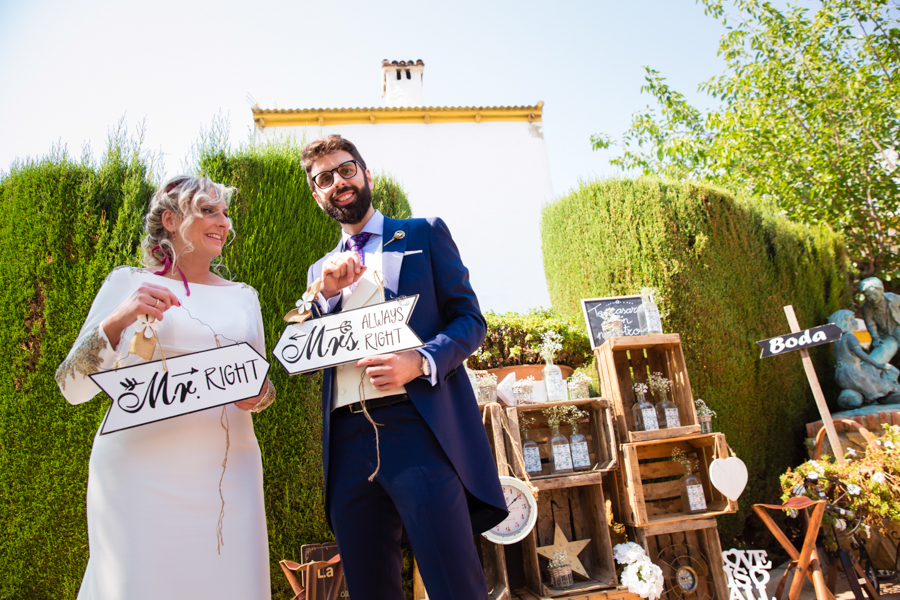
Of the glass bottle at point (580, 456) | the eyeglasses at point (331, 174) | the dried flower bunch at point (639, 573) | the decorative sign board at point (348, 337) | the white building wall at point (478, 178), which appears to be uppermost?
the white building wall at point (478, 178)

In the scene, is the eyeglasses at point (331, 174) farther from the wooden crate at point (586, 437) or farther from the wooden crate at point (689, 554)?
the wooden crate at point (689, 554)

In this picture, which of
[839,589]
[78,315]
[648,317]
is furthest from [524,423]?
[839,589]

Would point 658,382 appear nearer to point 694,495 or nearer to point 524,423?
point 694,495

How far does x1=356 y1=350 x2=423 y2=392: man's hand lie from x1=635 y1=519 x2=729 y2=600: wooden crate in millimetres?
2400

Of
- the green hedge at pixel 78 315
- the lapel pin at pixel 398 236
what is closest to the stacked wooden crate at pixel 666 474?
the green hedge at pixel 78 315

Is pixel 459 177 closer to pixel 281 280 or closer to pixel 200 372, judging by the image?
pixel 281 280

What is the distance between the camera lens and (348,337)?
134cm

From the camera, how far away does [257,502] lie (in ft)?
5.02

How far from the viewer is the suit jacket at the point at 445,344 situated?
1349 millimetres

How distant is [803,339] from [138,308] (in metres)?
3.81

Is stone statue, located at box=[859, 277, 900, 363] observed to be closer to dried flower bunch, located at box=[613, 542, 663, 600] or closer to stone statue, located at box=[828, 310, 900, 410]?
stone statue, located at box=[828, 310, 900, 410]

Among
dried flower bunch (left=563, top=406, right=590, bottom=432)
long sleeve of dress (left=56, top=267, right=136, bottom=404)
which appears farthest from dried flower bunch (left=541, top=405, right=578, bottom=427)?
long sleeve of dress (left=56, top=267, right=136, bottom=404)

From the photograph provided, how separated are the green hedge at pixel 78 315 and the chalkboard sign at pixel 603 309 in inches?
73.6

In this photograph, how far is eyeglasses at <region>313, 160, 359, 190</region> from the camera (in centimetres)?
157
